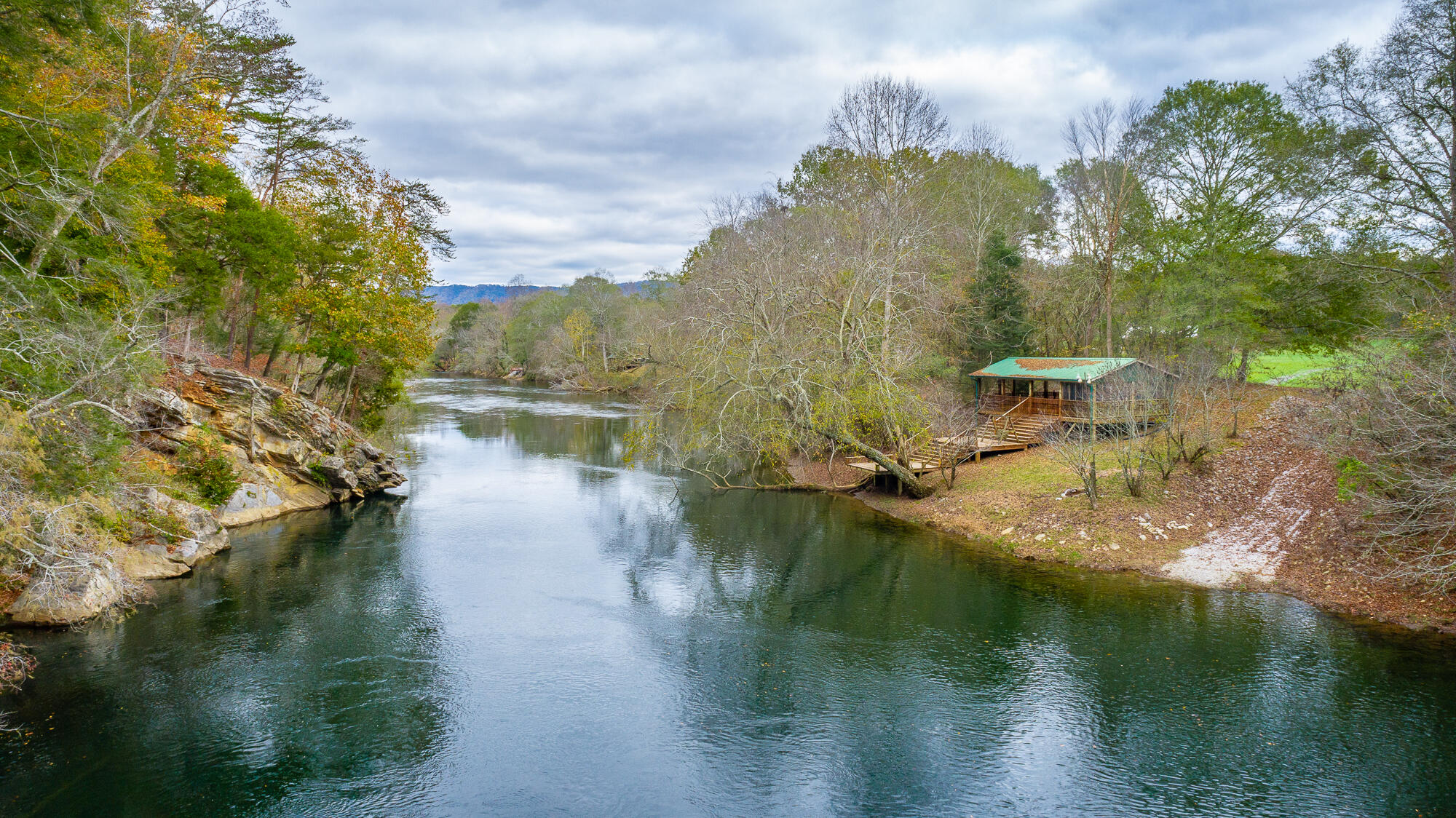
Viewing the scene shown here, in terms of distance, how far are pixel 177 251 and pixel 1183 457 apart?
107 feet

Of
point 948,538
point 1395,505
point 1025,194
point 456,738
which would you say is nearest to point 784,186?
point 1025,194

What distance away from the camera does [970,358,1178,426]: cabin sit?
885 inches

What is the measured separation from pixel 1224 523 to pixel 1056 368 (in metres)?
10.5

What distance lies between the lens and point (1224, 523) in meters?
18.4

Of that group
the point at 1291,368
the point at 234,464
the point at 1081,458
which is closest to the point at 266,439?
the point at 234,464

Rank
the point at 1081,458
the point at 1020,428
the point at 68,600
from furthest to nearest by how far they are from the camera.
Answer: the point at 1020,428
the point at 1081,458
the point at 68,600

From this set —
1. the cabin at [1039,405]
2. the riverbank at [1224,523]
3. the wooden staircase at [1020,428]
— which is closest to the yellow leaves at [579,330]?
the cabin at [1039,405]

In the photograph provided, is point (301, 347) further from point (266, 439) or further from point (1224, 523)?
point (1224, 523)

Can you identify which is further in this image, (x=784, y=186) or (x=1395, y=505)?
(x=784, y=186)

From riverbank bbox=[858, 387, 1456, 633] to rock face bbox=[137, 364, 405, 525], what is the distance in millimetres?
19627

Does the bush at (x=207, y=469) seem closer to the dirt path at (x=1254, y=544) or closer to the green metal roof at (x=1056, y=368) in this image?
the dirt path at (x=1254, y=544)

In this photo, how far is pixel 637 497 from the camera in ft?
86.4

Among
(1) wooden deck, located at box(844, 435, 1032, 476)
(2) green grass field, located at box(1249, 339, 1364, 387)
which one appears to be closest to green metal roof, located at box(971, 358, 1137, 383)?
(1) wooden deck, located at box(844, 435, 1032, 476)

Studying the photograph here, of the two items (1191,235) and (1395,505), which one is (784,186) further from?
(1395,505)
